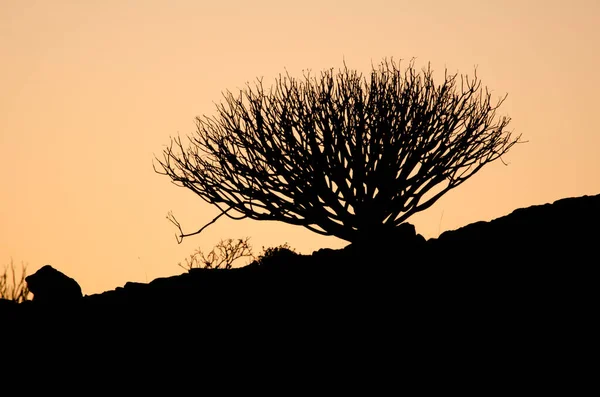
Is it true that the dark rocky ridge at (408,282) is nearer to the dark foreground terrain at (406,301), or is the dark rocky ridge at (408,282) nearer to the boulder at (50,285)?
the dark foreground terrain at (406,301)

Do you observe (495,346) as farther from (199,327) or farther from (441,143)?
(441,143)

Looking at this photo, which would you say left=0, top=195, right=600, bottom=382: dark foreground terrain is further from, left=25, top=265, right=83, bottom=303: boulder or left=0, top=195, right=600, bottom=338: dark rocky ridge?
left=25, top=265, right=83, bottom=303: boulder

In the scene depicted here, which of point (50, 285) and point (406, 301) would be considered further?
point (50, 285)

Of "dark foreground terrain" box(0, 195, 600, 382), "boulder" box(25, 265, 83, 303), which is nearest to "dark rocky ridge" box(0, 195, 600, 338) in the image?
"dark foreground terrain" box(0, 195, 600, 382)

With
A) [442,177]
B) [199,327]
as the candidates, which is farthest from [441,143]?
[199,327]

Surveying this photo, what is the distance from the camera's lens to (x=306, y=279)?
10.1 metres

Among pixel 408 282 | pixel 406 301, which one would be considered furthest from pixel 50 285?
pixel 406 301

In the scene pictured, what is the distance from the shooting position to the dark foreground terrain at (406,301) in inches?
321

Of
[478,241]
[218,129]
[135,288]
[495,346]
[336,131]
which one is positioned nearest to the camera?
[495,346]

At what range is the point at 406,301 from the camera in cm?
914

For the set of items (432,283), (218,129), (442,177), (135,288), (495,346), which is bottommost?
(495,346)

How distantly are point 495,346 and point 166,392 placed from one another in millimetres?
Result: 3267

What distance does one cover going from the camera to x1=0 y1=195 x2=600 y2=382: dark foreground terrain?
8164 mm

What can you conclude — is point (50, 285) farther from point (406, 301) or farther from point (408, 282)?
point (406, 301)
